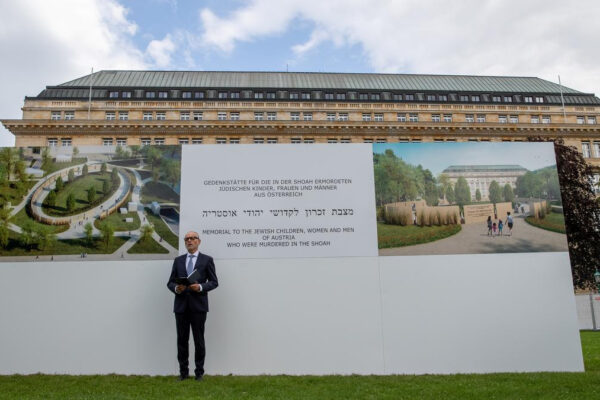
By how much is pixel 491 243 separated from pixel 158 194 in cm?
524

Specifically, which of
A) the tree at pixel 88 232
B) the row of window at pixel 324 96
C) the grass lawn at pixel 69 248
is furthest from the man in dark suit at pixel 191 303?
the row of window at pixel 324 96

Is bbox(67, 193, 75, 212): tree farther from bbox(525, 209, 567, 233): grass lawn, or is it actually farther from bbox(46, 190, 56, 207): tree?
bbox(525, 209, 567, 233): grass lawn

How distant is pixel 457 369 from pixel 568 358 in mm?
1782

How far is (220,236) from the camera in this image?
6984 millimetres

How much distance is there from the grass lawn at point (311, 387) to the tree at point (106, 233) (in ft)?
6.27

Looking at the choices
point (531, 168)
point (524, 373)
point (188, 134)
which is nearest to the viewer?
point (524, 373)

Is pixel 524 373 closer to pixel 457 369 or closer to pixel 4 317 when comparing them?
pixel 457 369

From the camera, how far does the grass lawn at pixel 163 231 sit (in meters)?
6.95

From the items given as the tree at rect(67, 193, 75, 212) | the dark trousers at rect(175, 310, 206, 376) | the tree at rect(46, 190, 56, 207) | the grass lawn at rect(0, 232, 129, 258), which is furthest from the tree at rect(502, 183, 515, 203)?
the tree at rect(46, 190, 56, 207)

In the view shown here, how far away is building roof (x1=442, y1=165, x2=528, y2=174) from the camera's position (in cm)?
752

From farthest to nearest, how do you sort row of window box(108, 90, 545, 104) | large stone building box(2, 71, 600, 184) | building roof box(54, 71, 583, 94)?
building roof box(54, 71, 583, 94)
row of window box(108, 90, 545, 104)
large stone building box(2, 71, 600, 184)

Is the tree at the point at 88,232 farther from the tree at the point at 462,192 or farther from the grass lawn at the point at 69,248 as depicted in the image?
the tree at the point at 462,192

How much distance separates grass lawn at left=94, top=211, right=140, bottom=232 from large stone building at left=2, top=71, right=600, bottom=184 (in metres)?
49.9

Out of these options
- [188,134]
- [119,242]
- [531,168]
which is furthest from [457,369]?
[188,134]
